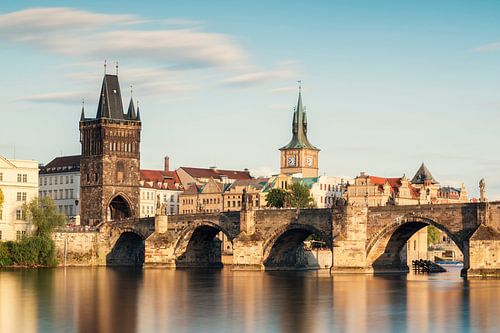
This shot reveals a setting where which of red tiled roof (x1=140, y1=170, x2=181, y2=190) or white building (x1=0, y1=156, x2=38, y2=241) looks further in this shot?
red tiled roof (x1=140, y1=170, x2=181, y2=190)

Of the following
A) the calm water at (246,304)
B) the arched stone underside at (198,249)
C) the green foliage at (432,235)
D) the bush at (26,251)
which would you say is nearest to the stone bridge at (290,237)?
the arched stone underside at (198,249)

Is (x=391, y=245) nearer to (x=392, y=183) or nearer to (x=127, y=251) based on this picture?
(x=127, y=251)

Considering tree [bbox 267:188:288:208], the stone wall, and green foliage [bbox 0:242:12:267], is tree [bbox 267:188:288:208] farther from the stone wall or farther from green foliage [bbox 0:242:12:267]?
green foliage [bbox 0:242:12:267]

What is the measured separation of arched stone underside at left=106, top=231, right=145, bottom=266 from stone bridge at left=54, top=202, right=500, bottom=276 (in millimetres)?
112

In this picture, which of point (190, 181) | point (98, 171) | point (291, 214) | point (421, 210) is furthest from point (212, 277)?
point (190, 181)

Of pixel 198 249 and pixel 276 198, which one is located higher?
pixel 276 198

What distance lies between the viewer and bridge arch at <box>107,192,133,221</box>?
14990 cm

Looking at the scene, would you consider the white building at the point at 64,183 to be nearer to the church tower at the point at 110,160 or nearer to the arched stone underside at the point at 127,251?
the church tower at the point at 110,160

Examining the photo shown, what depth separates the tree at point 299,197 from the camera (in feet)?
535

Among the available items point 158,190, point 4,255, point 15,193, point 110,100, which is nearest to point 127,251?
point 15,193

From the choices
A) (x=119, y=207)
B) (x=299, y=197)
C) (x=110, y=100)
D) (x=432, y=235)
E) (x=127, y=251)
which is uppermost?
(x=110, y=100)

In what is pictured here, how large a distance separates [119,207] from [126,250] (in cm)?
1403

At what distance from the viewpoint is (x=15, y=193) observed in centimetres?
12781

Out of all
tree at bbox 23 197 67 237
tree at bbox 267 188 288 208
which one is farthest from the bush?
tree at bbox 267 188 288 208
